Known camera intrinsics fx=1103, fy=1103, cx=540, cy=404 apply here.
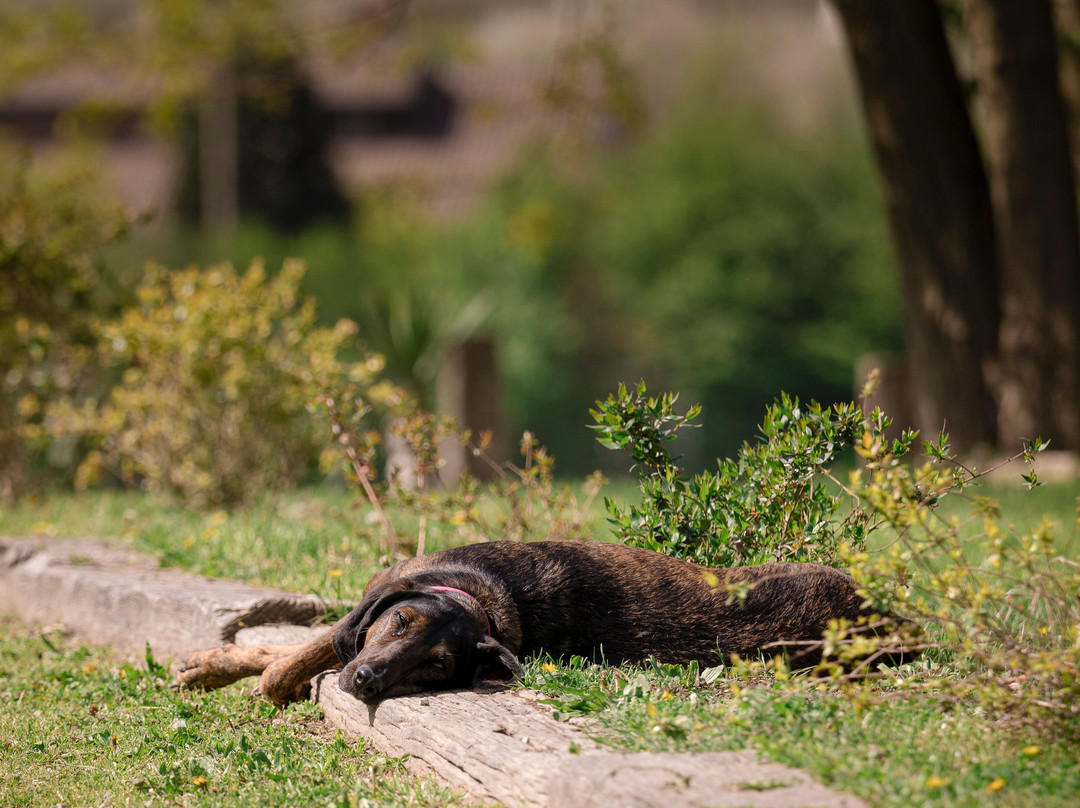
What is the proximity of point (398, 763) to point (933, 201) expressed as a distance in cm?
803

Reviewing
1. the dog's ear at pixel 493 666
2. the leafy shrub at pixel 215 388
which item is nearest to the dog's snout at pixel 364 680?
Answer: the dog's ear at pixel 493 666

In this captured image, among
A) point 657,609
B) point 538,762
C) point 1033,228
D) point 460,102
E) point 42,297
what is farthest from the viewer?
point 460,102

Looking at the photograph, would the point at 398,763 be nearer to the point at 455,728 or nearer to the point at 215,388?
the point at 455,728

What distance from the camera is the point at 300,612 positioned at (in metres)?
4.83

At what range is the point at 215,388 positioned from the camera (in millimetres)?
8102

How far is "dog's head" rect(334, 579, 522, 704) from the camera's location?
3498 mm

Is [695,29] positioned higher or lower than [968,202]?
higher

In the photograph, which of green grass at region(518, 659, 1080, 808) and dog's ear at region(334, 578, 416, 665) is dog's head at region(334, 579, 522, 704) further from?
green grass at region(518, 659, 1080, 808)

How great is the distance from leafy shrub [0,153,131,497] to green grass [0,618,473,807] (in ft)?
15.5

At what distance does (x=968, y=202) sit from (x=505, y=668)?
26.2 feet

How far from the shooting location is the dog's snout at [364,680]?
11.3 feet

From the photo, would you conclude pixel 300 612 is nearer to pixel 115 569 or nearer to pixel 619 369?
pixel 115 569

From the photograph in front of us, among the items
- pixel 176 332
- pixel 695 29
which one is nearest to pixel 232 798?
pixel 176 332

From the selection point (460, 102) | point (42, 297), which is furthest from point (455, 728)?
point (460, 102)
